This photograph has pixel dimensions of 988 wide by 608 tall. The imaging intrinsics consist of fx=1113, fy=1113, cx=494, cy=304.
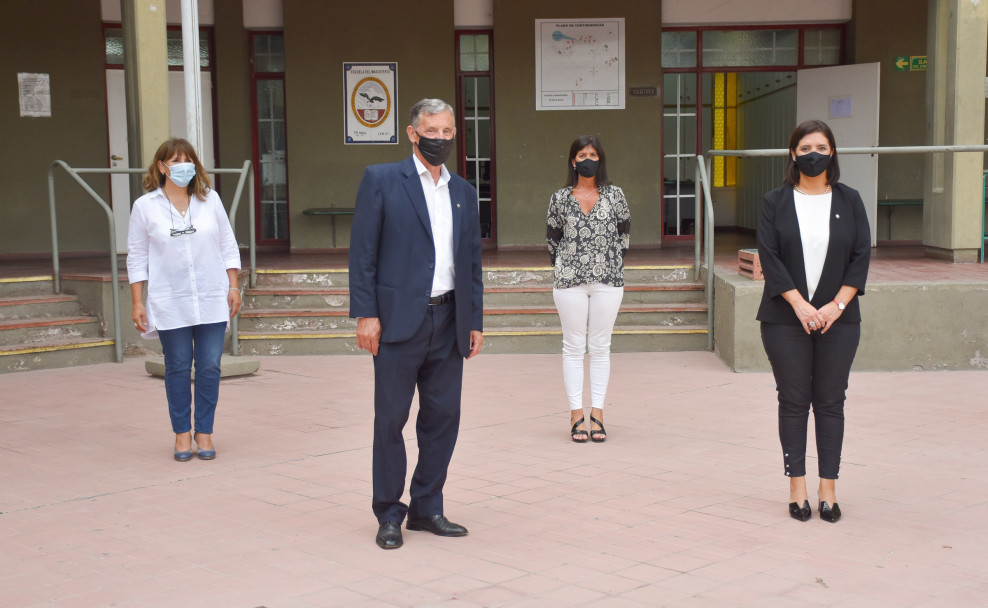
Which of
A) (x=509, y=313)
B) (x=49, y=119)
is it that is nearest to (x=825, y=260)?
(x=509, y=313)

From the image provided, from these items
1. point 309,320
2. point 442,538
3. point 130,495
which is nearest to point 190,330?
point 130,495

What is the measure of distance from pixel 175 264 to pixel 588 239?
2295mm

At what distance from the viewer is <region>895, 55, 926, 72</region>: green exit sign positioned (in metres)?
13.0

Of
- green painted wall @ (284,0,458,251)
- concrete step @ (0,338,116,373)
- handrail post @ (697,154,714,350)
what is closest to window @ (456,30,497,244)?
green painted wall @ (284,0,458,251)

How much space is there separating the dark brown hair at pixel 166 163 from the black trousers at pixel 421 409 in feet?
6.82

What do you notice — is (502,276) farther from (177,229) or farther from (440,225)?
(440,225)

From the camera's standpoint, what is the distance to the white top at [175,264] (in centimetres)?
596

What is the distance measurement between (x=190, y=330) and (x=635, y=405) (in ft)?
9.73

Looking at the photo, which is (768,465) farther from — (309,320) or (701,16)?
(701,16)

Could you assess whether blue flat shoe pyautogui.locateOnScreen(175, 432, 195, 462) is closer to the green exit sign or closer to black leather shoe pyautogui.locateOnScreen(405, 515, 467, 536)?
black leather shoe pyautogui.locateOnScreen(405, 515, 467, 536)

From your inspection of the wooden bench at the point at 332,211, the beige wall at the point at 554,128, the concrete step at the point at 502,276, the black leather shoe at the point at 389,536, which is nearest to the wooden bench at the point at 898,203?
the beige wall at the point at 554,128

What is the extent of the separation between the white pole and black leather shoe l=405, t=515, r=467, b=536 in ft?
14.5

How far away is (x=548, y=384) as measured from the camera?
321 inches

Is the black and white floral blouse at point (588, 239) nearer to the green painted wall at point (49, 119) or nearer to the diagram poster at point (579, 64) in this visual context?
the diagram poster at point (579, 64)
